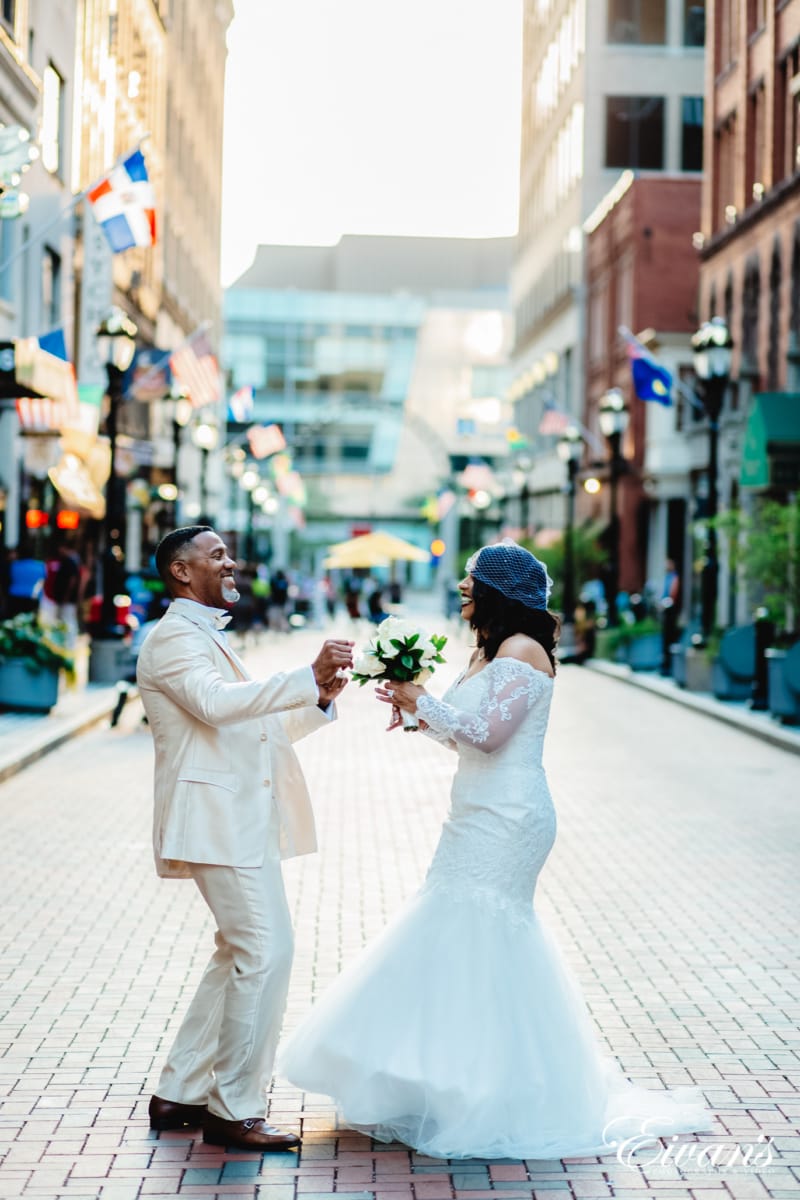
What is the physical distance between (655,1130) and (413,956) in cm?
99

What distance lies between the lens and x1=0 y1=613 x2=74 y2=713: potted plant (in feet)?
61.9

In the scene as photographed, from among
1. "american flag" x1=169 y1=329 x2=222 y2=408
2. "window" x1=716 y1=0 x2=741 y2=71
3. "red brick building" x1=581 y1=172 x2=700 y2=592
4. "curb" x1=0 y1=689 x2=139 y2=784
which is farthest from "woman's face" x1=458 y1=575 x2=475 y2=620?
"red brick building" x1=581 y1=172 x2=700 y2=592

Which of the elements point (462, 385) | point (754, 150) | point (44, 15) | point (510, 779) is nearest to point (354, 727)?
point (510, 779)

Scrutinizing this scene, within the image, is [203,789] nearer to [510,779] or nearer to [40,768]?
[510,779]

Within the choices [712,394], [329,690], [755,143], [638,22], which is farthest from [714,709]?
[638,22]

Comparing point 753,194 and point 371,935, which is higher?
point 753,194

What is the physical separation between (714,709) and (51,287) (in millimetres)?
18678

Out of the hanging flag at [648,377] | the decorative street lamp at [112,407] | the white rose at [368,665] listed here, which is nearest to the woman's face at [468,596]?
the white rose at [368,665]

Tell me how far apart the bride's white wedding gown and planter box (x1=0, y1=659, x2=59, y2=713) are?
13.9 m

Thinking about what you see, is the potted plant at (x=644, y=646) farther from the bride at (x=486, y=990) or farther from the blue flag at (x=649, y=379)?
the bride at (x=486, y=990)

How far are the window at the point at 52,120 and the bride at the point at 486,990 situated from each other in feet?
93.5

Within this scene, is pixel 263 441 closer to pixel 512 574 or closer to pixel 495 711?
pixel 512 574

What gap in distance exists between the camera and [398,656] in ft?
18.4

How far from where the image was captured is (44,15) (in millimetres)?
31719
